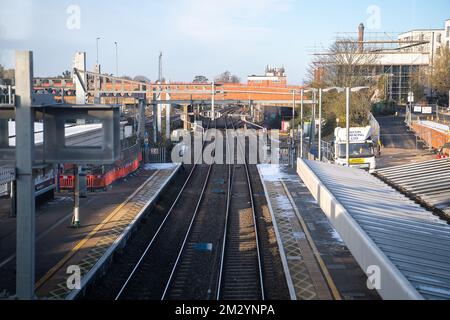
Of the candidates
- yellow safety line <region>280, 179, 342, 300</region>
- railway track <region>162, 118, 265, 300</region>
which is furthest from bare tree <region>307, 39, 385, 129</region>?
yellow safety line <region>280, 179, 342, 300</region>

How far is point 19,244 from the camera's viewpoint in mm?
8516

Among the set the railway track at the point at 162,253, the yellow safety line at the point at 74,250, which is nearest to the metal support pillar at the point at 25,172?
the yellow safety line at the point at 74,250

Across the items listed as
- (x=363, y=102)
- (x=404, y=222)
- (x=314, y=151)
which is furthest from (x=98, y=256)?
(x=363, y=102)

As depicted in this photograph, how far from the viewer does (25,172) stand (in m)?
8.48

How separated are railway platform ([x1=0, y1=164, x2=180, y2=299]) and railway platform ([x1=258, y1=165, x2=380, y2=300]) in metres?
3.69

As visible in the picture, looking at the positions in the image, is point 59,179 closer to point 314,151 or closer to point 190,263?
point 190,263

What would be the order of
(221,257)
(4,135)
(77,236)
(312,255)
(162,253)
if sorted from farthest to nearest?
1. (77,236)
2. (162,253)
3. (221,257)
4. (312,255)
5. (4,135)

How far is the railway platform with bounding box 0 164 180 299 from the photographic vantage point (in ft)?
33.6

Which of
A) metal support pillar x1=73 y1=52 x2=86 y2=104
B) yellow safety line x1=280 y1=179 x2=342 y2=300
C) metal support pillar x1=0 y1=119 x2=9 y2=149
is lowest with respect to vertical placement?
yellow safety line x1=280 y1=179 x2=342 y2=300

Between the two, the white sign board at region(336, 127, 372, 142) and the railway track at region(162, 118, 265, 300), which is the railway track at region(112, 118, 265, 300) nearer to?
the railway track at region(162, 118, 265, 300)

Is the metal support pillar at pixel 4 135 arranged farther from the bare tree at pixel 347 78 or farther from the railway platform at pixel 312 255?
the bare tree at pixel 347 78

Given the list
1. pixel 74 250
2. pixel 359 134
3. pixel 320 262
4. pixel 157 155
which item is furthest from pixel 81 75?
pixel 157 155

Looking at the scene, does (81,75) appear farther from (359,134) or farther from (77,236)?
(359,134)

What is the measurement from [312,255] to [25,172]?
19.9 ft
